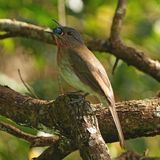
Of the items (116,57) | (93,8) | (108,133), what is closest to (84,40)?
(116,57)

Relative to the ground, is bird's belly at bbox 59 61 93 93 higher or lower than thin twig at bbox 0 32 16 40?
lower

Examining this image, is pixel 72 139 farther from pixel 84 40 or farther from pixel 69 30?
pixel 84 40

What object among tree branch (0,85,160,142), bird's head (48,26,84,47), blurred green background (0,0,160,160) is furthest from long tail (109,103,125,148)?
blurred green background (0,0,160,160)

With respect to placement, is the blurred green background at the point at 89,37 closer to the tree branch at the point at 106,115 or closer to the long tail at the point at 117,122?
the tree branch at the point at 106,115

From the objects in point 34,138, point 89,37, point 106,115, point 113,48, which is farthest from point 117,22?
point 34,138

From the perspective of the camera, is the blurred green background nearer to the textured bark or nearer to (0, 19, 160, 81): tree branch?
(0, 19, 160, 81): tree branch

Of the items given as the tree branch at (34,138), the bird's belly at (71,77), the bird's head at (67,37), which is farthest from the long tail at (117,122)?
the bird's head at (67,37)

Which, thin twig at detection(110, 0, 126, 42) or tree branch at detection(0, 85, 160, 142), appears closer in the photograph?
tree branch at detection(0, 85, 160, 142)
